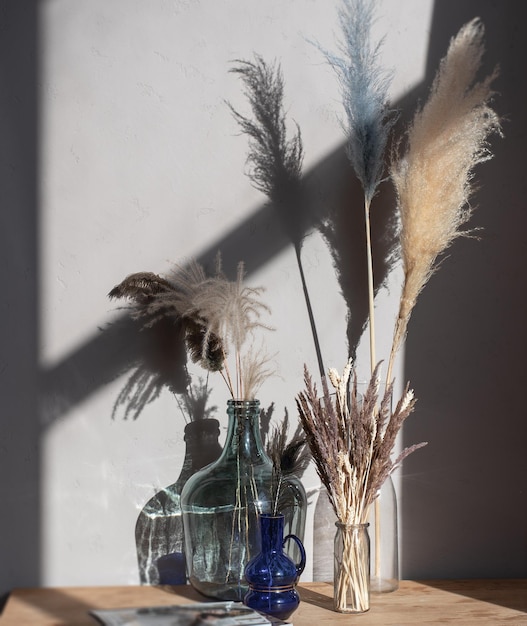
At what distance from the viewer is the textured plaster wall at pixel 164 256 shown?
7.06 feet

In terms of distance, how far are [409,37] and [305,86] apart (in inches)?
12.9

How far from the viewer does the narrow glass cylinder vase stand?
1.90 m

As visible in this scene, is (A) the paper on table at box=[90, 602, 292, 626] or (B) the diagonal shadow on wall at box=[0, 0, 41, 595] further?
(B) the diagonal shadow on wall at box=[0, 0, 41, 595]

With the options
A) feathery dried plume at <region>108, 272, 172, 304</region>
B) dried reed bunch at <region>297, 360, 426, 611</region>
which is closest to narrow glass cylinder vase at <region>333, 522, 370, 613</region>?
dried reed bunch at <region>297, 360, 426, 611</region>

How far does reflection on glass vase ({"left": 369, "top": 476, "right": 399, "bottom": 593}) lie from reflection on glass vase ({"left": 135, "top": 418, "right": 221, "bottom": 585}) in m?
0.48

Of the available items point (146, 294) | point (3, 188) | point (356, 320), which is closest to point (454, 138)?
point (356, 320)

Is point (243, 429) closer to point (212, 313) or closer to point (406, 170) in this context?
point (212, 313)

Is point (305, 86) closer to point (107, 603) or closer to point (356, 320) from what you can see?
point (356, 320)

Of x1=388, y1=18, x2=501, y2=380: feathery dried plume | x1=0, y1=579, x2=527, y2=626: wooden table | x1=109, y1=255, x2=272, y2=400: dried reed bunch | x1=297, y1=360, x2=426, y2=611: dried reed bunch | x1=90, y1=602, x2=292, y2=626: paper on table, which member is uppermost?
x1=388, y1=18, x2=501, y2=380: feathery dried plume

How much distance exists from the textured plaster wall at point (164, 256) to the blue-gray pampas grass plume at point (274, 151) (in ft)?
0.09

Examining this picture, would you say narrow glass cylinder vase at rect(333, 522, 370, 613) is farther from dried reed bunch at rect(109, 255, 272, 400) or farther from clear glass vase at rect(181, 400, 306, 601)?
dried reed bunch at rect(109, 255, 272, 400)

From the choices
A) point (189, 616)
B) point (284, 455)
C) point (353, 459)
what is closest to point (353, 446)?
point (353, 459)

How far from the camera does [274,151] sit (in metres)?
2.24

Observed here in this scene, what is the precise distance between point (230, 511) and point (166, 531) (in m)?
0.28
